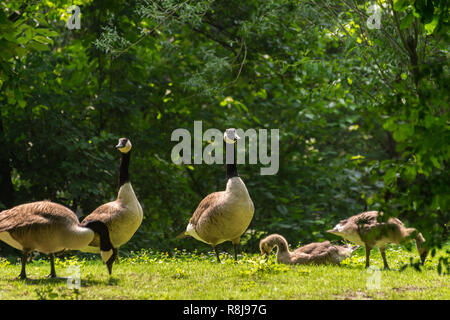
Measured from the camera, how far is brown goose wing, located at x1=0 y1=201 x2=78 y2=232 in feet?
27.6

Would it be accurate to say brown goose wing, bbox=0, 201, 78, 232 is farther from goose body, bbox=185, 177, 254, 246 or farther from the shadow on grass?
goose body, bbox=185, 177, 254, 246

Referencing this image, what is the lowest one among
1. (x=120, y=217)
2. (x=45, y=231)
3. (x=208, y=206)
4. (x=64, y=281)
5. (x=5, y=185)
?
(x=64, y=281)

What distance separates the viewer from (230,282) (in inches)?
334

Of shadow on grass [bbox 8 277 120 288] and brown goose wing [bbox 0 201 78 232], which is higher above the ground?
brown goose wing [bbox 0 201 78 232]

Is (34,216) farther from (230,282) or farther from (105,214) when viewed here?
(230,282)

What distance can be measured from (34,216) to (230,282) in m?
3.10

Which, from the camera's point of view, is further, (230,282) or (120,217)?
(120,217)

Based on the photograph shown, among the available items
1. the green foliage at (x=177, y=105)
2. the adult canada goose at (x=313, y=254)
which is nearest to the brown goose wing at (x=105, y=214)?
the adult canada goose at (x=313, y=254)

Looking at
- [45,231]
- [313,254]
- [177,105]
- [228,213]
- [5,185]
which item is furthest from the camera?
[177,105]

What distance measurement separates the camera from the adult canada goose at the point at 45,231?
8406mm

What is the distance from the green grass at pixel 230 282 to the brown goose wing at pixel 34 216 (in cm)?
86

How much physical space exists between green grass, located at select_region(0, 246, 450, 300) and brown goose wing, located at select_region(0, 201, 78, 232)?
0.86 meters

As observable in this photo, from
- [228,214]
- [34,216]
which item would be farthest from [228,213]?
[34,216]

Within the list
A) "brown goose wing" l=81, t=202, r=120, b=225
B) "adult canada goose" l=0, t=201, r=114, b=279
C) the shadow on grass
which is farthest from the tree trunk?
the shadow on grass
